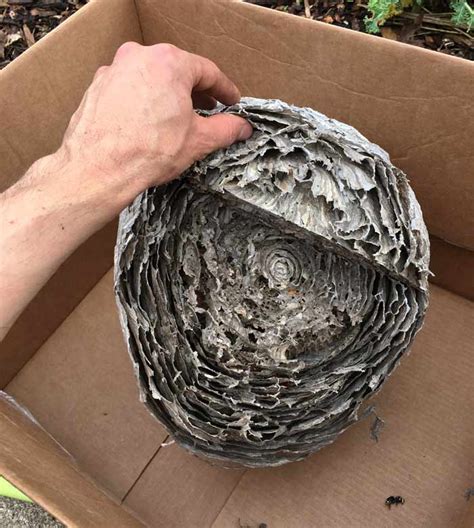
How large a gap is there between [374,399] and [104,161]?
61 cm

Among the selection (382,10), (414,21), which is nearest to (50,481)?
(382,10)

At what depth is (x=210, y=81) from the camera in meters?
0.66

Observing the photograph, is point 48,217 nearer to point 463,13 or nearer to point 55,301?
point 55,301

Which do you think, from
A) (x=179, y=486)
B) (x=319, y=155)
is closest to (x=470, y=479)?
(x=179, y=486)

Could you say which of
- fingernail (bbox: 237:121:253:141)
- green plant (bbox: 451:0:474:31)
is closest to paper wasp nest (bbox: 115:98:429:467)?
fingernail (bbox: 237:121:253:141)

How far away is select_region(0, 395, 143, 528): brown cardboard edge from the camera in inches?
21.4

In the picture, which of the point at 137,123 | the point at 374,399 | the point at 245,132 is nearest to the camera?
the point at 137,123

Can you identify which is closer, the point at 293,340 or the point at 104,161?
the point at 104,161

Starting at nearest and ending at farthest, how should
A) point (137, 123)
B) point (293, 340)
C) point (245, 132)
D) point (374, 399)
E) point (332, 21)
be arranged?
point (137, 123) → point (245, 132) → point (293, 340) → point (374, 399) → point (332, 21)

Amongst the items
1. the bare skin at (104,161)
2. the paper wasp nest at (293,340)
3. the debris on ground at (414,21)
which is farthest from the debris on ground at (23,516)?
the debris on ground at (414,21)

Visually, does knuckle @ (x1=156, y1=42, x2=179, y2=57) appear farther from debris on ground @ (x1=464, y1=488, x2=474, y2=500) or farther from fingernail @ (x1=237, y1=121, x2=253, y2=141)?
debris on ground @ (x1=464, y1=488, x2=474, y2=500)

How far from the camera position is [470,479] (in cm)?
85

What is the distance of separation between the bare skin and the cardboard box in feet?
0.82

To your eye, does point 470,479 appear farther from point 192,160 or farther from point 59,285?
point 59,285
